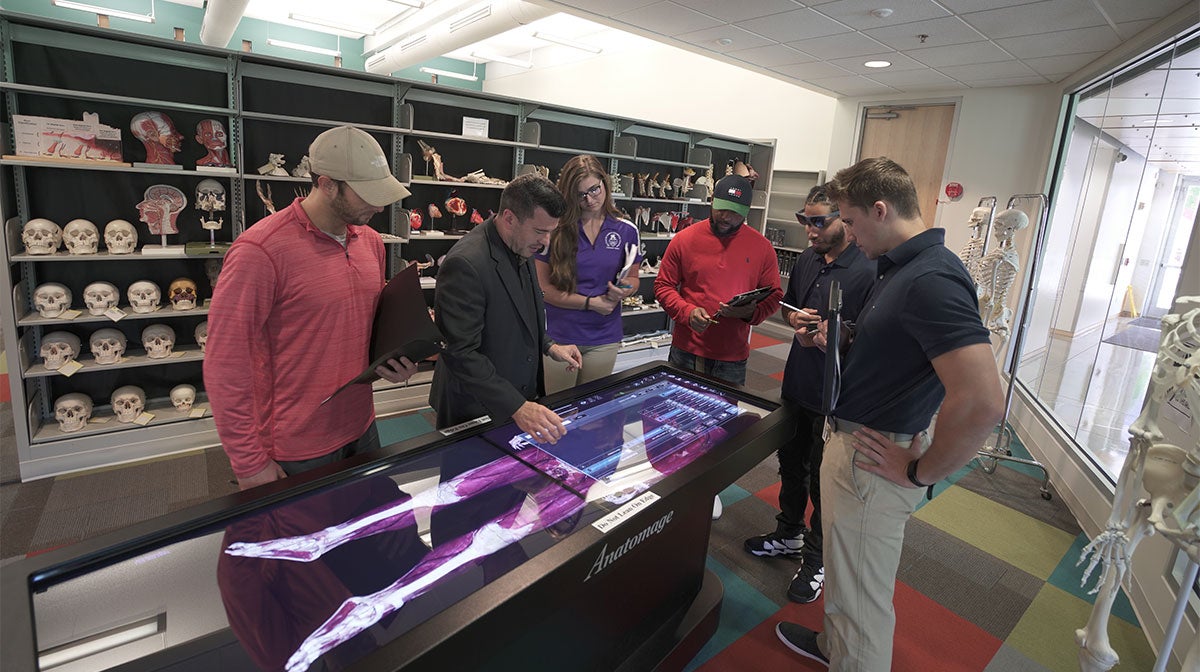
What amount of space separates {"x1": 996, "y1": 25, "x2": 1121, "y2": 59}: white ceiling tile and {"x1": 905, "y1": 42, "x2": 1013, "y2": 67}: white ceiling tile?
100 mm

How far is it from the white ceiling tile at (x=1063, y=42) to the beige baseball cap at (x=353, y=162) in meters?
4.54

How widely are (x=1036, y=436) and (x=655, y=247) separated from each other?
3.78m

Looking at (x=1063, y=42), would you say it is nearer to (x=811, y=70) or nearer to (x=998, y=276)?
(x=998, y=276)

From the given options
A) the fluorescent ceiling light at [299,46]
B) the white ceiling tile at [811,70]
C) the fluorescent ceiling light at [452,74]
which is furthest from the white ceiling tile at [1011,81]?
the fluorescent ceiling light at [452,74]

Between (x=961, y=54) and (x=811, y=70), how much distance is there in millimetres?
1371

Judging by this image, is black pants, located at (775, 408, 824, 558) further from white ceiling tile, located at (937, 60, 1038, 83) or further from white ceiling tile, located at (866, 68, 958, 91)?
white ceiling tile, located at (866, 68, 958, 91)

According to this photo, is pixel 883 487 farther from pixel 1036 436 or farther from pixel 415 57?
pixel 415 57

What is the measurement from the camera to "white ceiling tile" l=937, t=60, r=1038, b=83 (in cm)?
491

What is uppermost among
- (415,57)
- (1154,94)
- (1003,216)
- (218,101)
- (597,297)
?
(415,57)

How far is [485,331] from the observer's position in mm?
1904

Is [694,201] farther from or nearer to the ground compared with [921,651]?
farther from the ground

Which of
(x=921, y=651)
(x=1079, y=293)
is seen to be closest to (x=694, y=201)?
(x=1079, y=293)

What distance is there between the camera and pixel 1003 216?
402 centimetres

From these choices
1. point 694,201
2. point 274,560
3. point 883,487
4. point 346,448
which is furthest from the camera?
point 694,201
